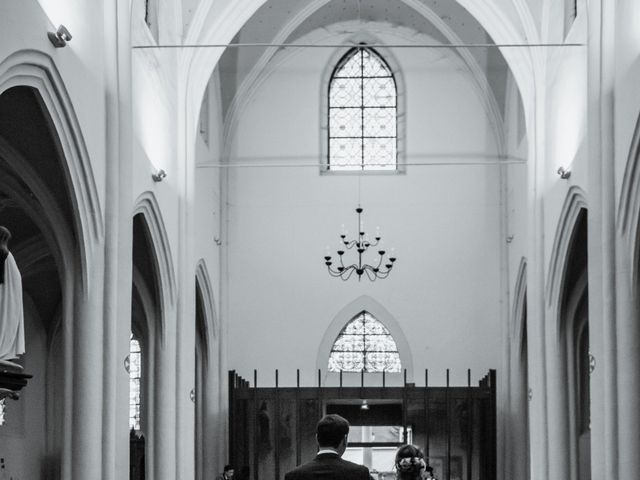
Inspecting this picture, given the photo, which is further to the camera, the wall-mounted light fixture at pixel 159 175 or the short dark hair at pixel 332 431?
the wall-mounted light fixture at pixel 159 175

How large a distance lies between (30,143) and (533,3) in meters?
9.15

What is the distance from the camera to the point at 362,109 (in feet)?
82.8

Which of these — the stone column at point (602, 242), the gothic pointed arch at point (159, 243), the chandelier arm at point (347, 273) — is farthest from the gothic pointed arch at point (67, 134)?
the chandelier arm at point (347, 273)

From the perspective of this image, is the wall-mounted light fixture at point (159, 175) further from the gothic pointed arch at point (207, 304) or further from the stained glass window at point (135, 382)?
the stained glass window at point (135, 382)

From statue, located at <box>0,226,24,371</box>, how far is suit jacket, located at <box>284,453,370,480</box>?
348cm

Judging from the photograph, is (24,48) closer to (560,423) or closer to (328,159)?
(560,423)

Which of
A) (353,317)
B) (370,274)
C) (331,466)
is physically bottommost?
(331,466)

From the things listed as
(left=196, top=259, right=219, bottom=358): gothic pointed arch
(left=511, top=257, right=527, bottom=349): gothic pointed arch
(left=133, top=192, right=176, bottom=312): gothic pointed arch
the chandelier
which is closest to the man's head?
(left=133, top=192, right=176, bottom=312): gothic pointed arch

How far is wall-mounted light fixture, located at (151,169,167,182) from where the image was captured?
16508 mm

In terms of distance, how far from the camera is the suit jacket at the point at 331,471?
19.6ft

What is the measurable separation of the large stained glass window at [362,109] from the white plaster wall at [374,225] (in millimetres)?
463

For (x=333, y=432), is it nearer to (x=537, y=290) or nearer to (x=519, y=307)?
(x=537, y=290)

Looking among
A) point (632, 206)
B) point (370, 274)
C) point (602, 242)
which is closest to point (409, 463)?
point (632, 206)

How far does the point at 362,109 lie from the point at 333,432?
19.6 meters
